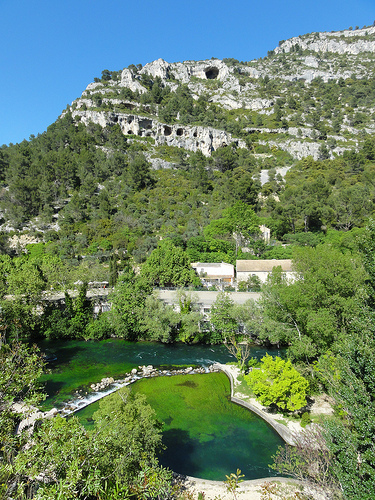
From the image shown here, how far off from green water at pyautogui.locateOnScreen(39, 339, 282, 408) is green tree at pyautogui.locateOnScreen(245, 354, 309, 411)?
6.96 meters

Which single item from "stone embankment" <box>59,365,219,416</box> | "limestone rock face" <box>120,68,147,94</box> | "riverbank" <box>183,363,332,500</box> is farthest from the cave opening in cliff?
"riverbank" <box>183,363,332,500</box>

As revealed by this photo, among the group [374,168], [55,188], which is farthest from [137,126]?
[374,168]

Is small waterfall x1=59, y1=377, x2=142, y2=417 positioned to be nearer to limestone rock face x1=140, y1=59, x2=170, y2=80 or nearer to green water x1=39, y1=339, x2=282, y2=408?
green water x1=39, y1=339, x2=282, y2=408

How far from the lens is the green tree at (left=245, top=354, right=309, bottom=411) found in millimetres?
13242

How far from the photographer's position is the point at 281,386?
1326 cm

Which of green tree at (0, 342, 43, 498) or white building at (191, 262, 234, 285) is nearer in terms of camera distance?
green tree at (0, 342, 43, 498)

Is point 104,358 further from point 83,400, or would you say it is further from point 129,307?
point 83,400

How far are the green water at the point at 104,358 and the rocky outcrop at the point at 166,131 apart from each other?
219 ft

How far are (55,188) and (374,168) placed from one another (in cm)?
6212

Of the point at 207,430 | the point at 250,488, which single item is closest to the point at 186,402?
the point at 207,430

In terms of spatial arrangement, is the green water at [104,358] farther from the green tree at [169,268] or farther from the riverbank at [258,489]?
the riverbank at [258,489]

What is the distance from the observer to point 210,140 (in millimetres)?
80188

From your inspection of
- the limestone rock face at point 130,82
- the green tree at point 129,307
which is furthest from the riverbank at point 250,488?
the limestone rock face at point 130,82

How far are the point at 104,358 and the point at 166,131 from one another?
75.7 metres
